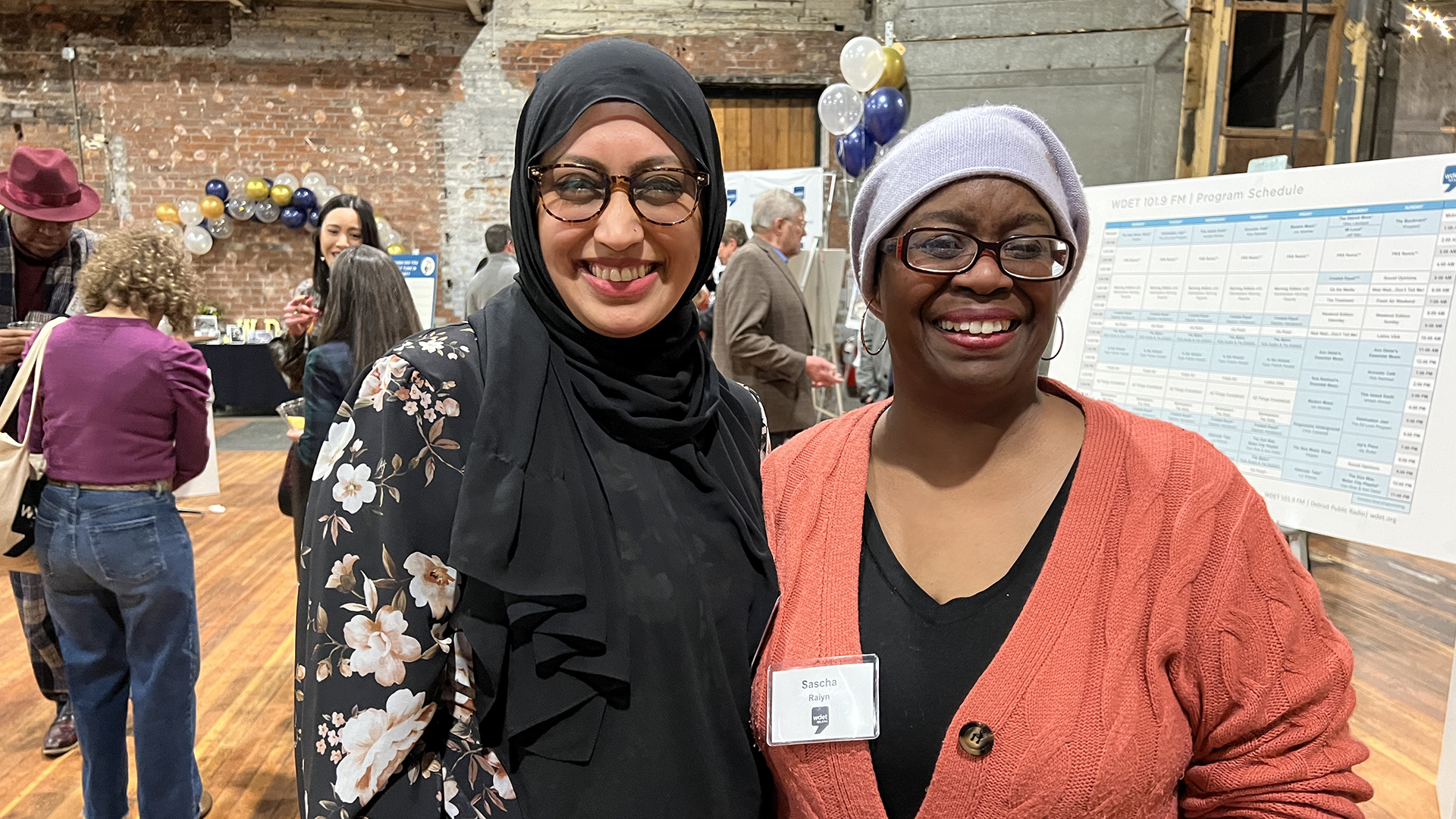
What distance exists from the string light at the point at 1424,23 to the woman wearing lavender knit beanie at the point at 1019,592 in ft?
14.9

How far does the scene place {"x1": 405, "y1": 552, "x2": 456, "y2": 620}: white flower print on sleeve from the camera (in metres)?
0.97

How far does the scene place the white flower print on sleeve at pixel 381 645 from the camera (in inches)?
37.2

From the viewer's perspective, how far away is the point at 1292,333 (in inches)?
78.9

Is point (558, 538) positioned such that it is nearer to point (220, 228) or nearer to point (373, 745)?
point (373, 745)

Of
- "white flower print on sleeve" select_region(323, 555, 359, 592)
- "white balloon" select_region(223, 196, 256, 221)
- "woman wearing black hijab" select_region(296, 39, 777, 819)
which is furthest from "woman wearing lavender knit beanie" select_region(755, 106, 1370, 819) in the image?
"white balloon" select_region(223, 196, 256, 221)

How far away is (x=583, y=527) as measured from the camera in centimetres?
104

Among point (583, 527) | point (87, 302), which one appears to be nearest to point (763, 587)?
point (583, 527)

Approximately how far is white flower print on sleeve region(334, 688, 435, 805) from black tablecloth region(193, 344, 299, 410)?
7760 millimetres

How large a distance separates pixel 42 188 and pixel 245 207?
5.94 m

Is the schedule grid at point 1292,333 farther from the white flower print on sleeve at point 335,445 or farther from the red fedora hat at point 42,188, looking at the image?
the red fedora hat at point 42,188

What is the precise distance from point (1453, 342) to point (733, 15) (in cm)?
747

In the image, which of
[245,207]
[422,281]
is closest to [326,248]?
[422,281]

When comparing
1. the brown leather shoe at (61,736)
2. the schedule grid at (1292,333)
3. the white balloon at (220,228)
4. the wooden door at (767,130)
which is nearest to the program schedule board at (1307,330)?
the schedule grid at (1292,333)

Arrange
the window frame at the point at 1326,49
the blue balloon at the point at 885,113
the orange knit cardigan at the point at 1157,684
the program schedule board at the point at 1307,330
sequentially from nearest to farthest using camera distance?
the orange knit cardigan at the point at 1157,684, the program schedule board at the point at 1307,330, the window frame at the point at 1326,49, the blue balloon at the point at 885,113
